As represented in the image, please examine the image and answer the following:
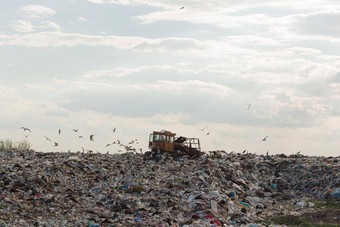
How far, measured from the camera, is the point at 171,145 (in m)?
18.8

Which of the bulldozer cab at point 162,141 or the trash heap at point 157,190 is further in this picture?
the bulldozer cab at point 162,141

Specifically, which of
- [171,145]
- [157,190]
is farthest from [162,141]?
[157,190]

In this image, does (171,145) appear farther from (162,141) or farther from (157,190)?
(157,190)

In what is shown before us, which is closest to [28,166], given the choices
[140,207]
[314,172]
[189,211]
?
[140,207]

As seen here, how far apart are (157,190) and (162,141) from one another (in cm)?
607

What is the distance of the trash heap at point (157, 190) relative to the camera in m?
10.5

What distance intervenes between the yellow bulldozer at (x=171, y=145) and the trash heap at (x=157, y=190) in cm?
48

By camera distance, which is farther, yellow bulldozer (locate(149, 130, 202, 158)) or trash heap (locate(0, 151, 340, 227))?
yellow bulldozer (locate(149, 130, 202, 158))

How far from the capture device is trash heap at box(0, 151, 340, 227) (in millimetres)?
10484

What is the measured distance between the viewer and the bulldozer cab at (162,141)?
60.7 ft

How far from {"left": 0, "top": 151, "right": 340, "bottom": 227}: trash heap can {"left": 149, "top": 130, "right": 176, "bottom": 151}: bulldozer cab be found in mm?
531

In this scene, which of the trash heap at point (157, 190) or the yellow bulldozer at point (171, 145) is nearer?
the trash heap at point (157, 190)

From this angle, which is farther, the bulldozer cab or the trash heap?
the bulldozer cab

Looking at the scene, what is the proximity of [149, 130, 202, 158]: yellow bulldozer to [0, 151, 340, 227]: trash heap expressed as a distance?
1.58 ft
